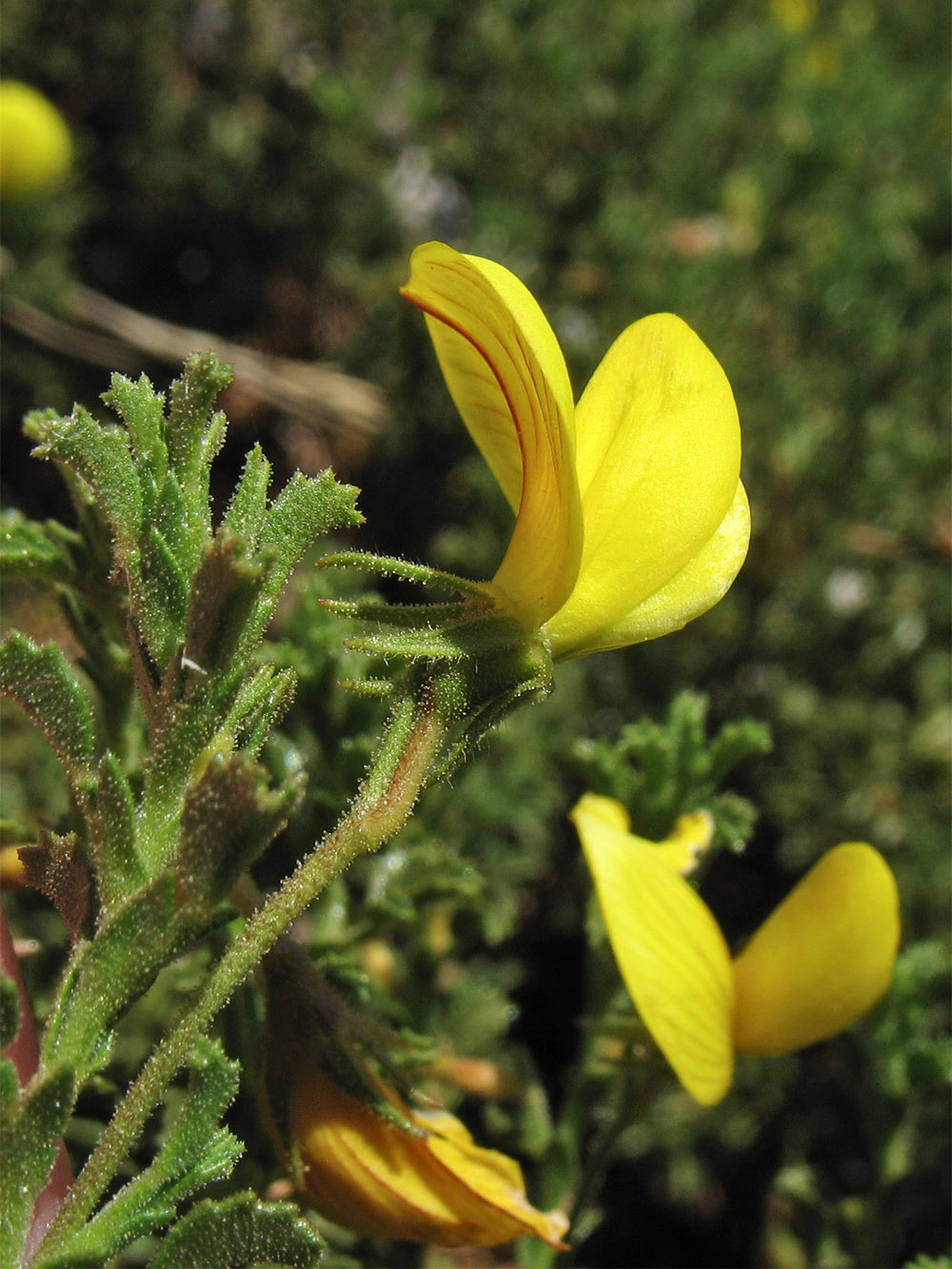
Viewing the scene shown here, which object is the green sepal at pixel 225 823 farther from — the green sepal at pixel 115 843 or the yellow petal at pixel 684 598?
the yellow petal at pixel 684 598

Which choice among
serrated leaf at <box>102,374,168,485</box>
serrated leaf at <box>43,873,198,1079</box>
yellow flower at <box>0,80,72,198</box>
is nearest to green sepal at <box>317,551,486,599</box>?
serrated leaf at <box>102,374,168,485</box>

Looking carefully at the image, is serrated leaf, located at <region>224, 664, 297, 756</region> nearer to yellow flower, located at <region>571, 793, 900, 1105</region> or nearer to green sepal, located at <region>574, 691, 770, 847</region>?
yellow flower, located at <region>571, 793, 900, 1105</region>

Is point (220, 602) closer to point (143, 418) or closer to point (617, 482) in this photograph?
point (143, 418)

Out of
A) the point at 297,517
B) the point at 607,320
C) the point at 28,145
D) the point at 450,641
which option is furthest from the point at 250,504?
the point at 28,145

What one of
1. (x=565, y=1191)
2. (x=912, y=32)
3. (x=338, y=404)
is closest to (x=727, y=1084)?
(x=565, y=1191)

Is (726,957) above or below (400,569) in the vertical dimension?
below

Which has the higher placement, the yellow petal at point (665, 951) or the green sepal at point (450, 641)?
the green sepal at point (450, 641)

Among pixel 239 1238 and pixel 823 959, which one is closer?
pixel 239 1238

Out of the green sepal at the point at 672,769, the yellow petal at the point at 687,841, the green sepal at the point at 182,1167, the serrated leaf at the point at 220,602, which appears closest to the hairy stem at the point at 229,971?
the green sepal at the point at 182,1167
